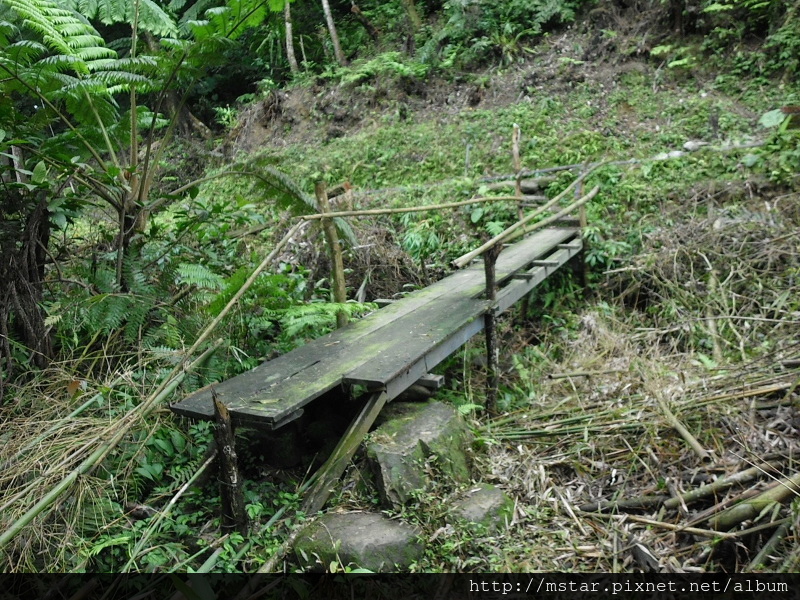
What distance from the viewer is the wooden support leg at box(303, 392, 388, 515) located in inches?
126

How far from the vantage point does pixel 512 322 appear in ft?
23.3

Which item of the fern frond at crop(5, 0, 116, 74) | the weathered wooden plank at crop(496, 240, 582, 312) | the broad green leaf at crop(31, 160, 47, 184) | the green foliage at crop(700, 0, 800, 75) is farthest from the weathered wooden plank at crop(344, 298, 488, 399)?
the green foliage at crop(700, 0, 800, 75)

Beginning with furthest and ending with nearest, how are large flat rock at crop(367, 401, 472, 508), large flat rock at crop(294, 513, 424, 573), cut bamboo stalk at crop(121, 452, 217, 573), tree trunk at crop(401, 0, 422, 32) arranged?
1. tree trunk at crop(401, 0, 422, 32)
2. large flat rock at crop(367, 401, 472, 508)
3. large flat rock at crop(294, 513, 424, 573)
4. cut bamboo stalk at crop(121, 452, 217, 573)

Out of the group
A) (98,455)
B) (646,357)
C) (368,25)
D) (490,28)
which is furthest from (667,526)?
(368,25)

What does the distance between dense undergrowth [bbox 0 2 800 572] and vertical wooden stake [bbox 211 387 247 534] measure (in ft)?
0.29

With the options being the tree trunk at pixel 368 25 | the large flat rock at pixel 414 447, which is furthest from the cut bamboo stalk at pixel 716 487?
the tree trunk at pixel 368 25

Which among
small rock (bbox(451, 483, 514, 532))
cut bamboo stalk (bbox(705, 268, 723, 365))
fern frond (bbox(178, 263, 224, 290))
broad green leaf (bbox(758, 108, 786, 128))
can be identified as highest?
fern frond (bbox(178, 263, 224, 290))

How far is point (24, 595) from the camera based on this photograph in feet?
8.61

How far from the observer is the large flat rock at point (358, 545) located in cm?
289

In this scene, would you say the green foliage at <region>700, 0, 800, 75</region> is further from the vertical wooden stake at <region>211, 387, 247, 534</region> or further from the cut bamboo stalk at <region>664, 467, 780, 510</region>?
the vertical wooden stake at <region>211, 387, 247, 534</region>

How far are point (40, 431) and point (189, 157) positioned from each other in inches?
471

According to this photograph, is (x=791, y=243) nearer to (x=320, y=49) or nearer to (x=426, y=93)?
(x=426, y=93)

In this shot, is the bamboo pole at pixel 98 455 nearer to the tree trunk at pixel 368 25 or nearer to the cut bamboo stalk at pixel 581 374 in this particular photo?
the cut bamboo stalk at pixel 581 374

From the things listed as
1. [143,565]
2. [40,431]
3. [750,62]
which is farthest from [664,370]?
[750,62]
